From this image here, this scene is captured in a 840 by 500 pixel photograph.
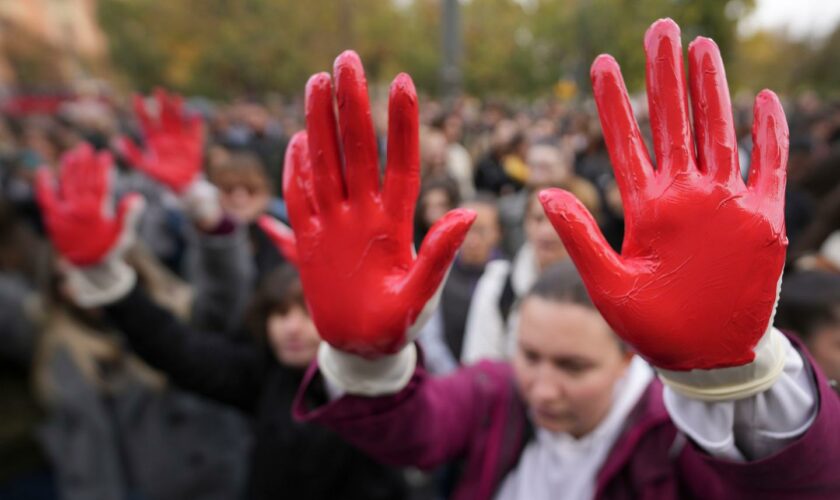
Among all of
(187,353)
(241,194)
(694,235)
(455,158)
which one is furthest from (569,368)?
(455,158)

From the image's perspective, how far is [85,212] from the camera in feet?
6.19

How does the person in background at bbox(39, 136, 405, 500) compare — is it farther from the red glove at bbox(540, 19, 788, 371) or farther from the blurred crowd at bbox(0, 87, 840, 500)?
the red glove at bbox(540, 19, 788, 371)

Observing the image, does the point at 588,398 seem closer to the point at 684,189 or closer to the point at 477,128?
the point at 684,189

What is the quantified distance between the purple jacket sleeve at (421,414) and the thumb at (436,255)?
0.27 m

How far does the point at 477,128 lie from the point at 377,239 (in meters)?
8.84

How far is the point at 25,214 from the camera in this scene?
12.5ft

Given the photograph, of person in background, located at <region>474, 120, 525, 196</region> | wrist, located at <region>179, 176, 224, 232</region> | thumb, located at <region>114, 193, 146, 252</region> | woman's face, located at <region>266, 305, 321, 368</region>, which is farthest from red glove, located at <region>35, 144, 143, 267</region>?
person in background, located at <region>474, 120, 525, 196</region>

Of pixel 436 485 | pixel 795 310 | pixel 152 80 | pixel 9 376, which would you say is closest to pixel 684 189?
pixel 795 310

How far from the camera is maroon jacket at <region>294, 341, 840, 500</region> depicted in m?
0.83

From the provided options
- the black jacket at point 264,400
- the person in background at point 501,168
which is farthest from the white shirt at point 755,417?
the person in background at point 501,168

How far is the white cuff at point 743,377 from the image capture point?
32.1 inches

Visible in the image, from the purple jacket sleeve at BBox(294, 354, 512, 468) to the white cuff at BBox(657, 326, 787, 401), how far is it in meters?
0.51

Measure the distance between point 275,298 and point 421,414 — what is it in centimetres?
81

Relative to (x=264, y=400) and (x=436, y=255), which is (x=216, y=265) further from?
(x=436, y=255)
